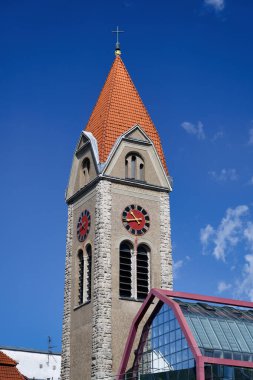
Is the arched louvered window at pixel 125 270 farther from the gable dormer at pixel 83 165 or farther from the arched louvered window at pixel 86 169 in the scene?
the arched louvered window at pixel 86 169

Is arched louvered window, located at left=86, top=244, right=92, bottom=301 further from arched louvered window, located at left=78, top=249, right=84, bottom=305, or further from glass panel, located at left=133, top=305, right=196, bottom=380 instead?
glass panel, located at left=133, top=305, right=196, bottom=380

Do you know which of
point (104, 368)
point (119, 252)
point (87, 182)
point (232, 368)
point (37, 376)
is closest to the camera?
point (232, 368)

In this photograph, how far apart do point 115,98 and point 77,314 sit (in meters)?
16.1

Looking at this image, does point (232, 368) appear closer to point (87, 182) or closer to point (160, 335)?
point (160, 335)

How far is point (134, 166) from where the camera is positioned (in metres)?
55.7

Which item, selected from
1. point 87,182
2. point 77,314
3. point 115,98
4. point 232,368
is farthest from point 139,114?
point 232,368

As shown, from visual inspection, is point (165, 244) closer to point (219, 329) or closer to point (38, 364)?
point (219, 329)

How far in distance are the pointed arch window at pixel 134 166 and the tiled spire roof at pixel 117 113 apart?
5.58 feet

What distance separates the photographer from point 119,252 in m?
51.8

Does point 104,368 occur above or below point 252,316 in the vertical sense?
below

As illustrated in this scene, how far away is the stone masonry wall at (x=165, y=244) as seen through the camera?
5297 cm

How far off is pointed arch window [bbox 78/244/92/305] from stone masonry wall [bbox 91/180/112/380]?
1.62 metres

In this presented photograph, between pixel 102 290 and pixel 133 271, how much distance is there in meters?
3.06

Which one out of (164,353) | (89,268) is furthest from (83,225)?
(164,353)
